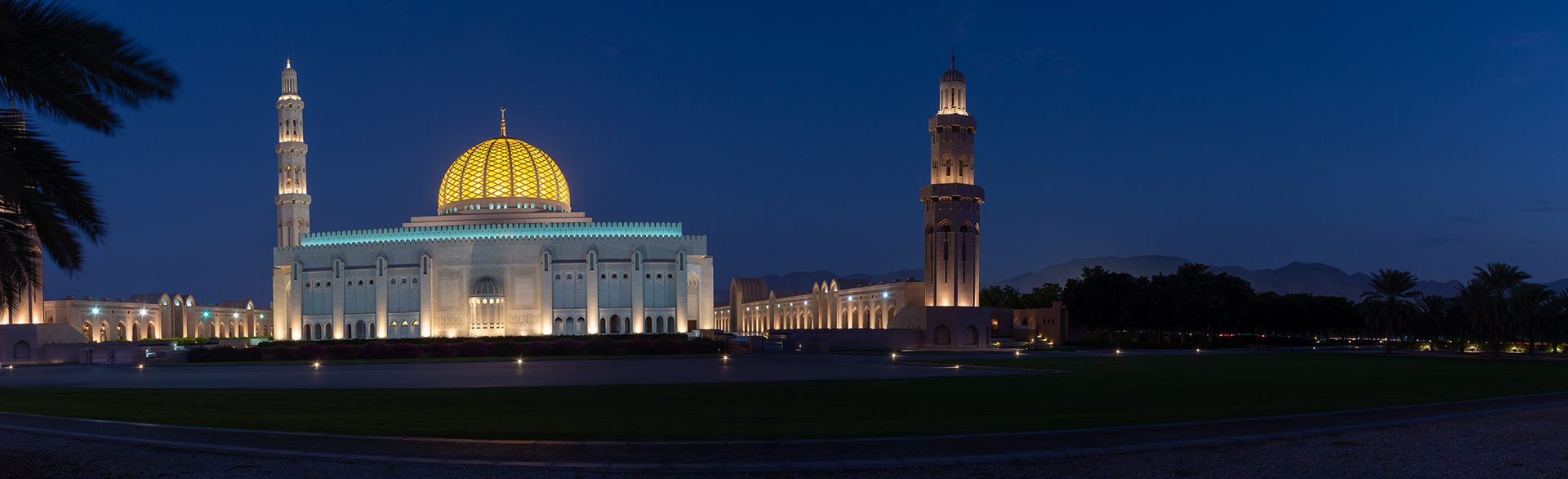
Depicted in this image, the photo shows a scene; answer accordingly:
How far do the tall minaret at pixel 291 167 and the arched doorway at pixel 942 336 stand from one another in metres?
44.2

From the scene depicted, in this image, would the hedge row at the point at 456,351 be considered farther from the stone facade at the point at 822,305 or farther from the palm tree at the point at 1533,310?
the palm tree at the point at 1533,310

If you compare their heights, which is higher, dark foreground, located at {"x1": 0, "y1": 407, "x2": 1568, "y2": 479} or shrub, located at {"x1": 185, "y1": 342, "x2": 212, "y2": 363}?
dark foreground, located at {"x1": 0, "y1": 407, "x2": 1568, "y2": 479}

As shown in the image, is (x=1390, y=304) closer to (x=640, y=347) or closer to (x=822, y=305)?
(x=640, y=347)

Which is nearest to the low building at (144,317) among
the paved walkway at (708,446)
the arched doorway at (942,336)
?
the arched doorway at (942,336)

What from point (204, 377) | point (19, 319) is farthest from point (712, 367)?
point (19, 319)

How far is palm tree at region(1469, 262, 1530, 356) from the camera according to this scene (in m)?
40.2

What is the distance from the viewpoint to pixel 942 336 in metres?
52.3

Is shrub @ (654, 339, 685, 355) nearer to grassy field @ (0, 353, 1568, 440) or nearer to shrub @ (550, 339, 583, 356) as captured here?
shrub @ (550, 339, 583, 356)

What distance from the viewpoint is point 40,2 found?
25.0 feet

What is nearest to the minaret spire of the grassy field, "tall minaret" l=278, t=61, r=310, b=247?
"tall minaret" l=278, t=61, r=310, b=247

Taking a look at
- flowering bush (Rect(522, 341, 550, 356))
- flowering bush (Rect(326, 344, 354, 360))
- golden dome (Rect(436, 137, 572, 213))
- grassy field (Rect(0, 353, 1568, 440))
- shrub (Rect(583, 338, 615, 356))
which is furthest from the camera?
golden dome (Rect(436, 137, 572, 213))

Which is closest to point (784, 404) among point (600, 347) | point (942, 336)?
point (600, 347)

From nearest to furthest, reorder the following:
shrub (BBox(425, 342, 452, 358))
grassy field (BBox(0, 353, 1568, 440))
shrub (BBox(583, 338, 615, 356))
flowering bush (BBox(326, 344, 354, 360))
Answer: grassy field (BBox(0, 353, 1568, 440)), flowering bush (BBox(326, 344, 354, 360)), shrub (BBox(425, 342, 452, 358)), shrub (BBox(583, 338, 615, 356))

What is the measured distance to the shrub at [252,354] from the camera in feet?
119
